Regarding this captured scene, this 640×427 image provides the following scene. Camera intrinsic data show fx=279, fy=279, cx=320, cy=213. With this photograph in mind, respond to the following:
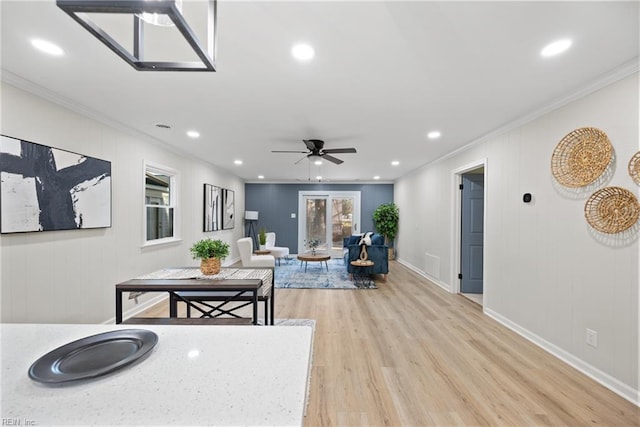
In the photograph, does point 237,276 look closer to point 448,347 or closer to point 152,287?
point 152,287

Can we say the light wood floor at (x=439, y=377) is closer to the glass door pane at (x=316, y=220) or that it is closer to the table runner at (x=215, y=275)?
the table runner at (x=215, y=275)

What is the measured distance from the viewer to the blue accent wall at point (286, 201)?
28.0 ft

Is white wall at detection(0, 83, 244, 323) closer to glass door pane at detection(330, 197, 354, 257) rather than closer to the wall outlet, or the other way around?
the wall outlet

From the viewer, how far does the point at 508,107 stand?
2.78 m

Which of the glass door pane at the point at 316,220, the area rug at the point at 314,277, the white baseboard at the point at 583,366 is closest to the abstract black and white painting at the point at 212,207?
the area rug at the point at 314,277

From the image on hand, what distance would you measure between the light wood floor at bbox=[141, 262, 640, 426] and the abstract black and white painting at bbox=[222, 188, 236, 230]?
3.35m

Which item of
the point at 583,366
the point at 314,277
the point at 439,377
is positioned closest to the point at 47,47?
the point at 439,377

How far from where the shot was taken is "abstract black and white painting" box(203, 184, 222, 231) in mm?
5770

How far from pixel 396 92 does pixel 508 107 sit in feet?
Answer: 4.06

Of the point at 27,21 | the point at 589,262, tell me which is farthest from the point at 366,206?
the point at 27,21

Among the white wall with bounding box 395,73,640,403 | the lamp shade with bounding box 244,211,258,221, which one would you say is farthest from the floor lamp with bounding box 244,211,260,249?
the white wall with bounding box 395,73,640,403

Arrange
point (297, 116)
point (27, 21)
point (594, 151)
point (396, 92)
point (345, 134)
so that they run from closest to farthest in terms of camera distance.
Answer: point (27, 21) < point (594, 151) < point (396, 92) < point (297, 116) < point (345, 134)

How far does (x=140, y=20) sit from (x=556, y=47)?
2331 mm

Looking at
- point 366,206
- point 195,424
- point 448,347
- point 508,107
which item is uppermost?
point 508,107
